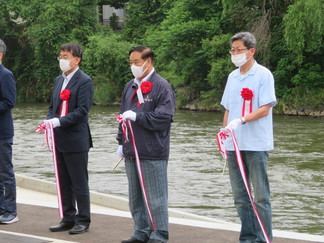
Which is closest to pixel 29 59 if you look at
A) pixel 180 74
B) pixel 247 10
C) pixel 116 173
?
pixel 180 74

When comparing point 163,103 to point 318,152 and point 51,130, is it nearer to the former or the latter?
point 51,130

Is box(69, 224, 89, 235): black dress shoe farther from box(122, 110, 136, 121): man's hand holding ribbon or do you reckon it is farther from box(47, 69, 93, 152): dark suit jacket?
box(122, 110, 136, 121): man's hand holding ribbon

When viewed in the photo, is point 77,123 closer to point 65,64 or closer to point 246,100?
point 65,64

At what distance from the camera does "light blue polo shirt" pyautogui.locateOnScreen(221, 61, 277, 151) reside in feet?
22.9

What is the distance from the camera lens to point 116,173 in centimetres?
1833

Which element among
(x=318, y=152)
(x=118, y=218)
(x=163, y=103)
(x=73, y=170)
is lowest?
(x=318, y=152)

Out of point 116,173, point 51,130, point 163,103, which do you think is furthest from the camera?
point 116,173

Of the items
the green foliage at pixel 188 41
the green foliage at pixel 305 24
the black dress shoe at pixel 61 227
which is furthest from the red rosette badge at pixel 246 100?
the green foliage at pixel 188 41

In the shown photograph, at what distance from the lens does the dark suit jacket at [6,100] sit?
28.8 ft

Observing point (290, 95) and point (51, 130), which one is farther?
point (290, 95)

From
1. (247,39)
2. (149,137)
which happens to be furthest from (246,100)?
(149,137)

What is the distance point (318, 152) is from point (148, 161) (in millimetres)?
16358

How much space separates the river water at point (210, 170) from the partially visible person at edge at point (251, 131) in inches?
185

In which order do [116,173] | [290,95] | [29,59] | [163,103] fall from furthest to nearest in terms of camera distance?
[29,59] → [290,95] → [116,173] → [163,103]
